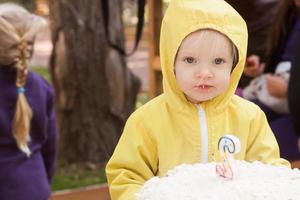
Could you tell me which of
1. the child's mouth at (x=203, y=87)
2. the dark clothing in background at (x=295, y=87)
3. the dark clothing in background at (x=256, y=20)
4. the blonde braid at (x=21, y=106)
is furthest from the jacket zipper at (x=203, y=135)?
the dark clothing in background at (x=256, y=20)

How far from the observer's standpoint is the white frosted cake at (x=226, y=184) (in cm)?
170

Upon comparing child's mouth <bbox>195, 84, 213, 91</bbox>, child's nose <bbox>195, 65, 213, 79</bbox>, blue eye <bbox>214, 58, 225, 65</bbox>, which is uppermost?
blue eye <bbox>214, 58, 225, 65</bbox>

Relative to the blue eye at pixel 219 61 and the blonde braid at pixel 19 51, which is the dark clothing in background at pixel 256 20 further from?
the blue eye at pixel 219 61

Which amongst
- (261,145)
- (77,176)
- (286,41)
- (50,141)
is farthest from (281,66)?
(77,176)

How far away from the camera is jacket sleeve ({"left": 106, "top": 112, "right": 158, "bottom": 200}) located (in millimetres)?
2014

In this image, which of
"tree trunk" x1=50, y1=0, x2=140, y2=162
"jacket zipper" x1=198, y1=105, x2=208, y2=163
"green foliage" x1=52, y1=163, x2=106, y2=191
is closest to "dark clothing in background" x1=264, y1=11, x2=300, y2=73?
"jacket zipper" x1=198, y1=105, x2=208, y2=163

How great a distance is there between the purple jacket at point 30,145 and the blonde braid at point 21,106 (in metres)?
0.03

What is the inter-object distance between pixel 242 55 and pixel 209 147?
286 millimetres

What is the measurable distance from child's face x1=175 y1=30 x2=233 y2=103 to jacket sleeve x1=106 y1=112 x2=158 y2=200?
7.4 inches

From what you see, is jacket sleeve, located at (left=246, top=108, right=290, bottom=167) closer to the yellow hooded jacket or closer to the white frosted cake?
the yellow hooded jacket

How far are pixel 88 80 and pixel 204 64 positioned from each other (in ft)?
11.7

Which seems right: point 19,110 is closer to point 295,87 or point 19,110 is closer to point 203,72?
point 295,87

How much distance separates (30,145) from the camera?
127 inches

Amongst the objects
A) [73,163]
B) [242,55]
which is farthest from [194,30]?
[73,163]
